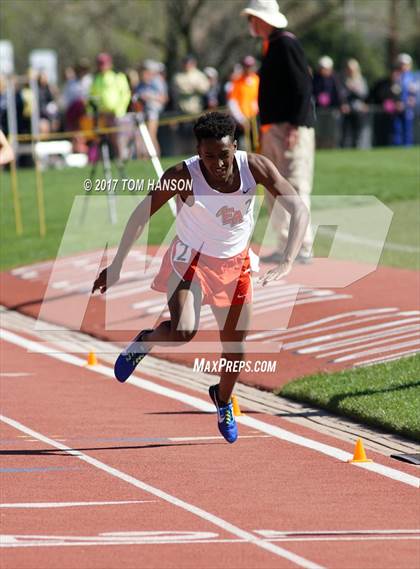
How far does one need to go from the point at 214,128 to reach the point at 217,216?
2.26ft

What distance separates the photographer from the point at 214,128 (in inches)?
341

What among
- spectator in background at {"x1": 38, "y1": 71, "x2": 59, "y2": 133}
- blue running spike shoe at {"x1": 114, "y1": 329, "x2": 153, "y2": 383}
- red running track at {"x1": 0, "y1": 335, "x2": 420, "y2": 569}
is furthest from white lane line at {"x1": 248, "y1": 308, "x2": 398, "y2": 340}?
spectator in background at {"x1": 38, "y1": 71, "x2": 59, "y2": 133}

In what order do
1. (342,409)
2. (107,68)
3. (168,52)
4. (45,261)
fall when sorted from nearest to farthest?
(342,409), (45,261), (107,68), (168,52)

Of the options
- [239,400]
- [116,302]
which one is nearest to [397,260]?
[116,302]

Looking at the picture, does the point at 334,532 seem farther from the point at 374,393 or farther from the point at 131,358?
the point at 374,393

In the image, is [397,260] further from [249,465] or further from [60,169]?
[60,169]

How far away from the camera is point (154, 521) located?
787 centimetres

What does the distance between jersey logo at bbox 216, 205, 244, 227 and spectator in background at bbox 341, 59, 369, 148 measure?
74.0 ft

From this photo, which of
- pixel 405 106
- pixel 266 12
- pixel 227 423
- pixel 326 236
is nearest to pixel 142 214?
pixel 227 423

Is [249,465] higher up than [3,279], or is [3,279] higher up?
[249,465]

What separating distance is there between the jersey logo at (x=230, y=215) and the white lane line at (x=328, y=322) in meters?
4.45

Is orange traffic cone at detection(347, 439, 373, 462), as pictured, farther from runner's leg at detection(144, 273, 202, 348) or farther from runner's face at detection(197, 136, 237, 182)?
runner's face at detection(197, 136, 237, 182)

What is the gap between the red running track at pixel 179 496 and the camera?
7.21m

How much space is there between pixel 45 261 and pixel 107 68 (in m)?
6.07
